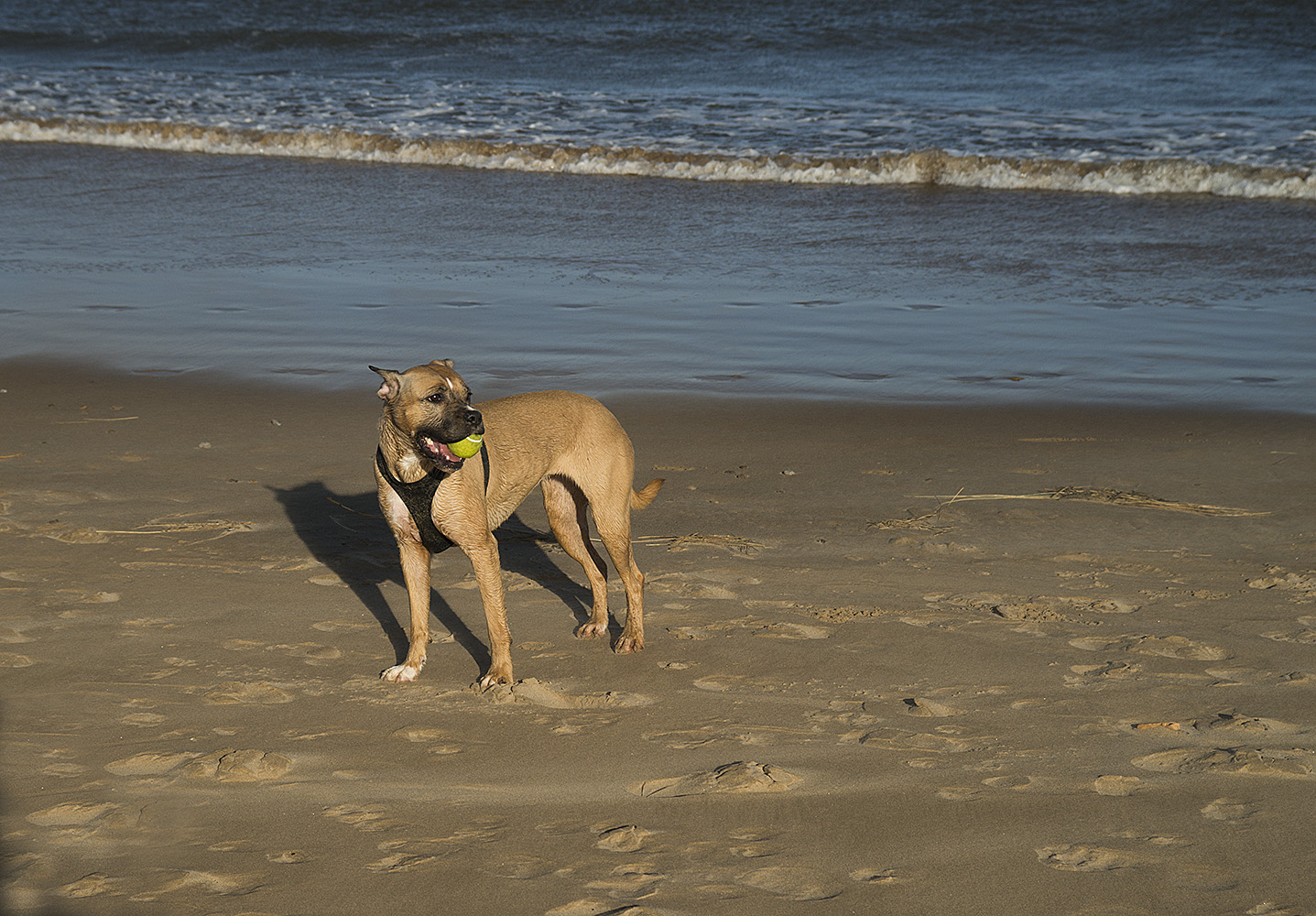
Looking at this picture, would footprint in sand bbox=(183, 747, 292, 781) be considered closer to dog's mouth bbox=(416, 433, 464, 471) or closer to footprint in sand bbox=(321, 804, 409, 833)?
footprint in sand bbox=(321, 804, 409, 833)

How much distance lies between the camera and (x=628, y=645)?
15.5 ft

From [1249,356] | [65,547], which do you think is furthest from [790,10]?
[65,547]

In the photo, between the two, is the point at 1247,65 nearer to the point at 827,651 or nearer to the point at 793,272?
the point at 793,272

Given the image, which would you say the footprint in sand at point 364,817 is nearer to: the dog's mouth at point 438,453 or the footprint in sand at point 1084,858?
the dog's mouth at point 438,453

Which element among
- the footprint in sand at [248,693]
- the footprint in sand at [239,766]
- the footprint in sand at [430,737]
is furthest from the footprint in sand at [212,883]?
the footprint in sand at [248,693]

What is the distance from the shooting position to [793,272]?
35.4 feet

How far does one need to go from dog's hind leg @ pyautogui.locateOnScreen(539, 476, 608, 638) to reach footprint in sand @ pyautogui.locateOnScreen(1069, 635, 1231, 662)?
190 centimetres

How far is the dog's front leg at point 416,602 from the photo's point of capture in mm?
4511

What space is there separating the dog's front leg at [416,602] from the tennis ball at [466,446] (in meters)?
0.48

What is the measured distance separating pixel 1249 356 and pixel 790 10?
23290mm

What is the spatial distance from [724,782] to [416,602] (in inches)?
59.6

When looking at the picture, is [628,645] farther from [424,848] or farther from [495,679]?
[424,848]

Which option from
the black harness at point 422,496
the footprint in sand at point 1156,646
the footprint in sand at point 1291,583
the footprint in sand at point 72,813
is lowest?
the footprint in sand at point 1156,646

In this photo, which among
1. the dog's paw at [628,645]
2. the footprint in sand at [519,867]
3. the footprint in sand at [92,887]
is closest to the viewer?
the footprint in sand at [92,887]
